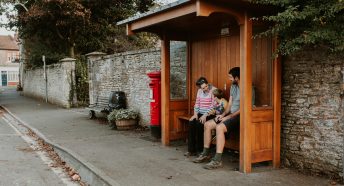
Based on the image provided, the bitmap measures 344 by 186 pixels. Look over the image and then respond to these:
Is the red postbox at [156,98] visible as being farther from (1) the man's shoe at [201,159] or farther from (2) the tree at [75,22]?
(2) the tree at [75,22]

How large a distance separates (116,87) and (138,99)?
76.0 inches

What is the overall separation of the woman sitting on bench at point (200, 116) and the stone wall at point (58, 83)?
12658 millimetres

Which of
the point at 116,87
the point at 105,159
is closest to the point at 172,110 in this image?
the point at 105,159

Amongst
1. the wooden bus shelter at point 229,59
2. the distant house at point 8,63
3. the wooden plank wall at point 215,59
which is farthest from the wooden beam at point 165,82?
the distant house at point 8,63

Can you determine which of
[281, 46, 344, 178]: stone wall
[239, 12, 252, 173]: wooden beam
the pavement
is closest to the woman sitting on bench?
the pavement

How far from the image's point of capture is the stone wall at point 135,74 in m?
9.29

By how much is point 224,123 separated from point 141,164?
1.73 m

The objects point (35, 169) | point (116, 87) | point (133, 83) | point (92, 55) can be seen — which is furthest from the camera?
point (92, 55)

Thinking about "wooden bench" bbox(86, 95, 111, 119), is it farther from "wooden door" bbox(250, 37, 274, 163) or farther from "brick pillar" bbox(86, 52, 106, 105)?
"wooden door" bbox(250, 37, 274, 163)

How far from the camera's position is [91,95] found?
16.0 meters

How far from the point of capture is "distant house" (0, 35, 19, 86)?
66.0 metres

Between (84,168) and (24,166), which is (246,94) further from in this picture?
(24,166)

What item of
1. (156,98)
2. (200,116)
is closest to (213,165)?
(200,116)

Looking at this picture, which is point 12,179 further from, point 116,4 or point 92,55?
point 116,4
